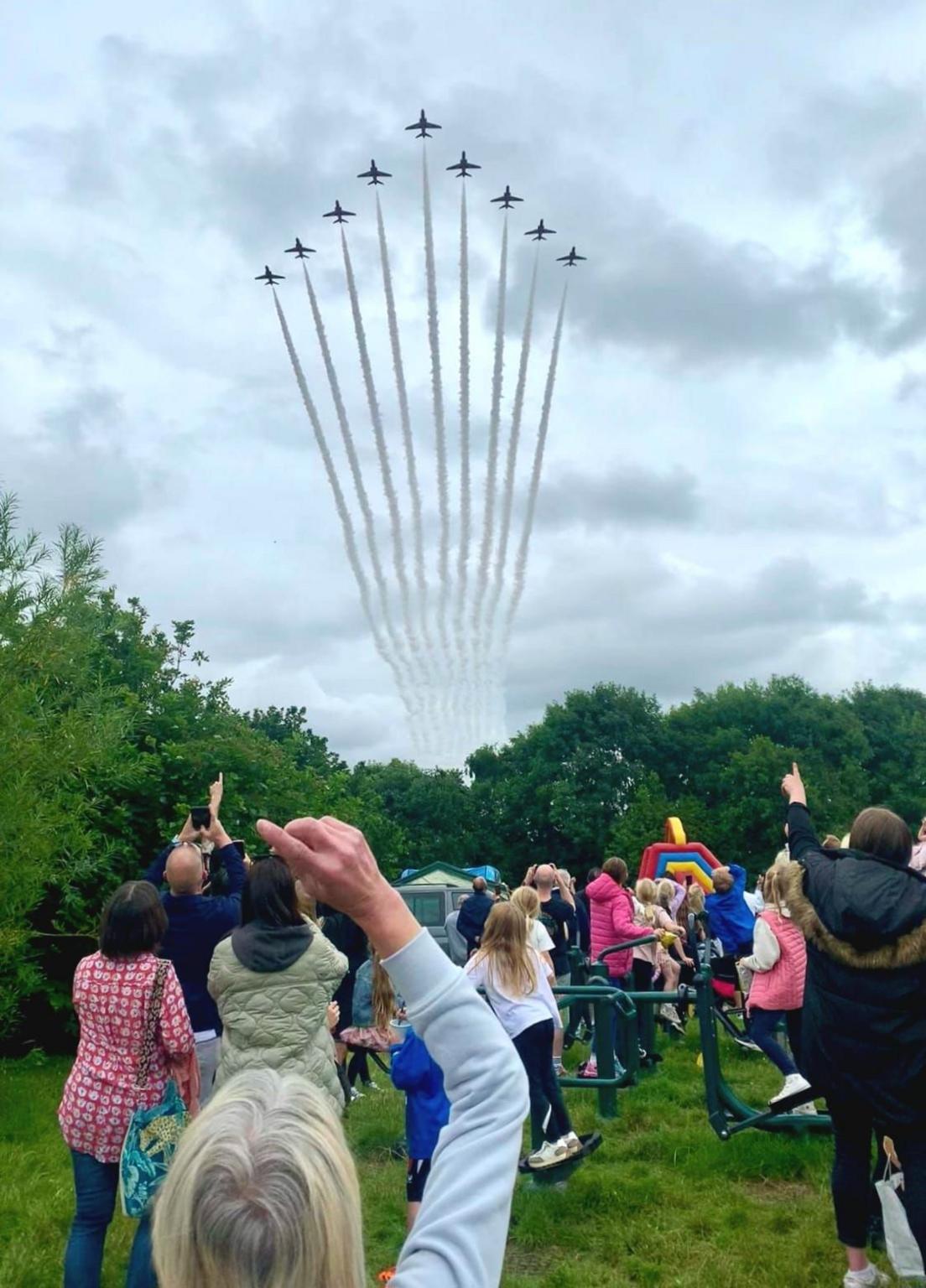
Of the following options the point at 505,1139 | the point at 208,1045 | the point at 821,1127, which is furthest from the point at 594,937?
the point at 505,1139

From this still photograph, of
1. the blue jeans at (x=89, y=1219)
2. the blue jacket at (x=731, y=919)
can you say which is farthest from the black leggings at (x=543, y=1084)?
the blue jacket at (x=731, y=919)

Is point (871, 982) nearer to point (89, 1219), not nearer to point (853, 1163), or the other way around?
point (853, 1163)

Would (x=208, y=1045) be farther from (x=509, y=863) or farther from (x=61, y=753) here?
(x=509, y=863)

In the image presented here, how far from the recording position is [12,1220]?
6.35 metres

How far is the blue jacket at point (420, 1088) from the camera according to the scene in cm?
Answer: 526

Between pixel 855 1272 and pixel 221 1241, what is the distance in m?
4.36

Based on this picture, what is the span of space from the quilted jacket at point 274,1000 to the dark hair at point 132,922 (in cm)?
44

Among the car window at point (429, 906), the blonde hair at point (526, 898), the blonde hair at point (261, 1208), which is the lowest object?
the car window at point (429, 906)

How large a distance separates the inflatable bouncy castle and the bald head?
20.0 m

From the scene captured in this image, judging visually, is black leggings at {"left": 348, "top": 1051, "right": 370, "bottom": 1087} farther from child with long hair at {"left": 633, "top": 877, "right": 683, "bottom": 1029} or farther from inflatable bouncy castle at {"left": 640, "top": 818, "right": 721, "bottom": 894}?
inflatable bouncy castle at {"left": 640, "top": 818, "right": 721, "bottom": 894}

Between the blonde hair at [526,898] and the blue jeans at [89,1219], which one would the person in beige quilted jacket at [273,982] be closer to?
the blue jeans at [89,1219]

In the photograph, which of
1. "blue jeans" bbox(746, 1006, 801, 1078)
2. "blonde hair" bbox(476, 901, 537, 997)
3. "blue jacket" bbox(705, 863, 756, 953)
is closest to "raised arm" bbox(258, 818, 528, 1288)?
"blonde hair" bbox(476, 901, 537, 997)

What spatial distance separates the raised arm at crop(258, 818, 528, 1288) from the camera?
1.61 metres

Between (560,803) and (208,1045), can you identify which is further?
(560,803)
